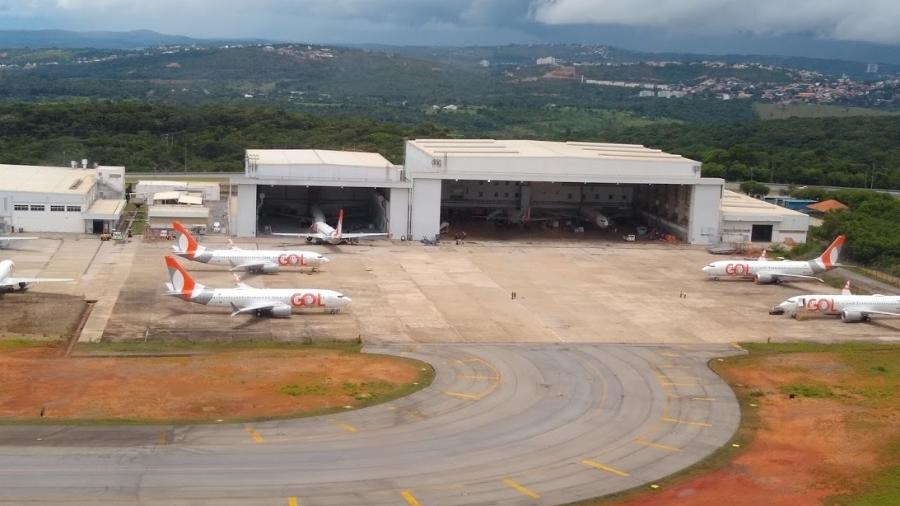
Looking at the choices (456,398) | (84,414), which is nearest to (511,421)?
(456,398)

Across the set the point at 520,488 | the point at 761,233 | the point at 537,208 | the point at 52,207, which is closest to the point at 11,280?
the point at 52,207

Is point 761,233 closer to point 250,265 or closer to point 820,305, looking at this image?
point 820,305

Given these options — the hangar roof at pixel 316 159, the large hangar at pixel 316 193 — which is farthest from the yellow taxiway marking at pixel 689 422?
the hangar roof at pixel 316 159

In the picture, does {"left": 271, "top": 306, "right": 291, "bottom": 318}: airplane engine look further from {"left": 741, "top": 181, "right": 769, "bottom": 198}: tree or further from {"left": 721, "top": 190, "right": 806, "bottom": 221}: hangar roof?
{"left": 741, "top": 181, "right": 769, "bottom": 198}: tree

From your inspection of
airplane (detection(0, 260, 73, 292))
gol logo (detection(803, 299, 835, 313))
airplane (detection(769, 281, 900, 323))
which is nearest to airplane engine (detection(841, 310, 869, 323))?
airplane (detection(769, 281, 900, 323))

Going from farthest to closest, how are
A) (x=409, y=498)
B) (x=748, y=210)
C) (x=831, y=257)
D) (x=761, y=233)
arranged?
1. (x=748, y=210)
2. (x=761, y=233)
3. (x=831, y=257)
4. (x=409, y=498)

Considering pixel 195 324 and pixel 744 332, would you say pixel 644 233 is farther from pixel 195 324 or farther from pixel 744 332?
pixel 195 324

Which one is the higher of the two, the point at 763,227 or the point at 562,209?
the point at 763,227
